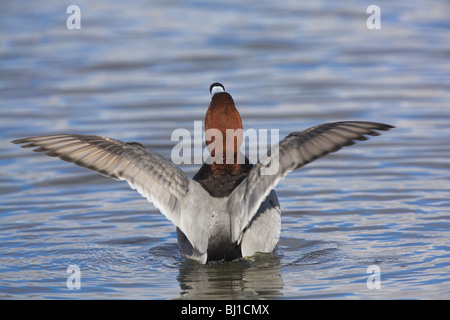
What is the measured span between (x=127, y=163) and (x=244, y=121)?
525 centimetres

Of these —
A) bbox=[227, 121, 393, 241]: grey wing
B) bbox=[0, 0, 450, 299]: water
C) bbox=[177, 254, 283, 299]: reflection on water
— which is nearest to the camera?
bbox=[227, 121, 393, 241]: grey wing

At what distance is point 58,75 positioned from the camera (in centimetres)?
1391

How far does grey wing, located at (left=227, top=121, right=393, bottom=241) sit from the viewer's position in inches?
229

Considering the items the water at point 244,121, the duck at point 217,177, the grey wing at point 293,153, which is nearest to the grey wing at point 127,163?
the duck at point 217,177

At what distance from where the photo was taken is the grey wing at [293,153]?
583 centimetres

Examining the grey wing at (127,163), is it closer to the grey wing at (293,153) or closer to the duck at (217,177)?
the duck at (217,177)

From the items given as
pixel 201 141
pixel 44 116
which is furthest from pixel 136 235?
pixel 44 116

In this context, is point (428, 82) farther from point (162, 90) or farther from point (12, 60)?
point (12, 60)

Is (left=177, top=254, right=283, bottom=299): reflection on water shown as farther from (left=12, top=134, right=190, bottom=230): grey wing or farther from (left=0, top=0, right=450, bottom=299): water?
(left=12, top=134, right=190, bottom=230): grey wing

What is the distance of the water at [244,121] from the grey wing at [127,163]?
0.74 meters

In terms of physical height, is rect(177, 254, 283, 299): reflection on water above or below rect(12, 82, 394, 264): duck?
below

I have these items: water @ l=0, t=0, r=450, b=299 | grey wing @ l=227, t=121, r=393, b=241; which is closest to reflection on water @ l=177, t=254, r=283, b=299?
water @ l=0, t=0, r=450, b=299

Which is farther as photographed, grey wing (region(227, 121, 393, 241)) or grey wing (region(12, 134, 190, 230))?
grey wing (region(12, 134, 190, 230))

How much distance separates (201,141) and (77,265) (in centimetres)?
402
